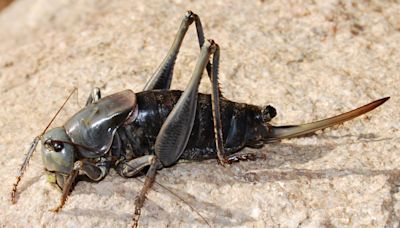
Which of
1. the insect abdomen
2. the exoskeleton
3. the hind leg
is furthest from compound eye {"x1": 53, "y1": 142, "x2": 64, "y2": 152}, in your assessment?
the hind leg

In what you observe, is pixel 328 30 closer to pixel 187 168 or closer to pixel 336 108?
pixel 336 108

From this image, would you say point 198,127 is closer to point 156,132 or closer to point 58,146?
point 156,132

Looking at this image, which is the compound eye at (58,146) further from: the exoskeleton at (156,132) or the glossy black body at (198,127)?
the glossy black body at (198,127)

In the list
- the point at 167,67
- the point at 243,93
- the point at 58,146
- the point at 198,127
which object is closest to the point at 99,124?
the point at 58,146

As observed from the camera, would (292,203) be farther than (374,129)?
No

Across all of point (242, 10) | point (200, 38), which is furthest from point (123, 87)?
point (242, 10)

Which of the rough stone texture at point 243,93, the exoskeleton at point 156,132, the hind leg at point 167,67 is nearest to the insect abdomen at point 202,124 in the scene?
the exoskeleton at point 156,132
